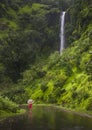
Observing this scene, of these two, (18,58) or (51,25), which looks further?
(51,25)

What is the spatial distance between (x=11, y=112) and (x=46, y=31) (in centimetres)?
6654

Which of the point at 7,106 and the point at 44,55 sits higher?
the point at 7,106

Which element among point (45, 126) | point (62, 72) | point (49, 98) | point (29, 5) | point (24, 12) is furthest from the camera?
point (29, 5)

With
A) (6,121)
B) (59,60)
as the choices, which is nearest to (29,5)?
(59,60)

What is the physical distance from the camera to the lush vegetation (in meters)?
55.5

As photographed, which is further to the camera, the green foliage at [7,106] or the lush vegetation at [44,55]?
the lush vegetation at [44,55]

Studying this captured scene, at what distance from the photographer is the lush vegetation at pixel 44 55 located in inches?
2185

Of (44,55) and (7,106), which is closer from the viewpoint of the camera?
(7,106)

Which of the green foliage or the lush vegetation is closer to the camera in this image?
the green foliage

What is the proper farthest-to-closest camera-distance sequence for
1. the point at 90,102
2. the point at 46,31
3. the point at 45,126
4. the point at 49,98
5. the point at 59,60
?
the point at 46,31 < the point at 59,60 < the point at 49,98 < the point at 90,102 < the point at 45,126

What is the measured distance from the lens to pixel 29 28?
103938mm

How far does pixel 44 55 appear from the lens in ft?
326

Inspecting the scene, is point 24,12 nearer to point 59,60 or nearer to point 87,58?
point 59,60

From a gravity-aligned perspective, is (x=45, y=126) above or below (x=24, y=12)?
below
